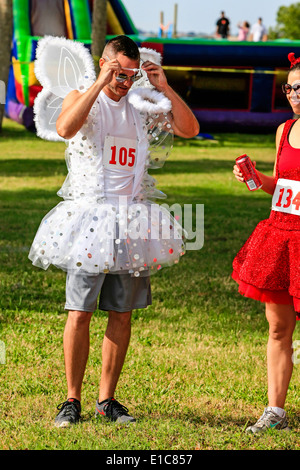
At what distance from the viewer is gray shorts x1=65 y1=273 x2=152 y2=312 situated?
3600 mm

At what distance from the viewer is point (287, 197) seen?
3627 mm

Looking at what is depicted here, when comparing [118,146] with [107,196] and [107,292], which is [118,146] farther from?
[107,292]

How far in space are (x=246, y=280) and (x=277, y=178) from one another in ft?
1.74

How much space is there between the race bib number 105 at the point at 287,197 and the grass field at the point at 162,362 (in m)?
1.09

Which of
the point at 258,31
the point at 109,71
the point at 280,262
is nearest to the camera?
the point at 109,71

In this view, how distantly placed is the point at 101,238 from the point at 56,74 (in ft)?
2.87

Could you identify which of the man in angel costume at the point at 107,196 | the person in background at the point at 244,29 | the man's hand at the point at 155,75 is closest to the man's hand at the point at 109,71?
the man in angel costume at the point at 107,196

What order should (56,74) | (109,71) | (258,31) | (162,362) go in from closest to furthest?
1. (109,71)
2. (56,74)
3. (162,362)
4. (258,31)

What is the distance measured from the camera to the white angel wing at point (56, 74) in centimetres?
376

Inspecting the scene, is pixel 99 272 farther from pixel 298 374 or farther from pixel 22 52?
pixel 22 52

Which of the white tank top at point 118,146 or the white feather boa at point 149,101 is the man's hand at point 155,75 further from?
the white tank top at point 118,146

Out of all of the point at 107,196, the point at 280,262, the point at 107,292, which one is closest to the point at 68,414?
the point at 107,292

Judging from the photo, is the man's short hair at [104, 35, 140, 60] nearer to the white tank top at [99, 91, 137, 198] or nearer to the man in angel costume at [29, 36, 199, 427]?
the man in angel costume at [29, 36, 199, 427]

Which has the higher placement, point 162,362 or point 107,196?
point 107,196
